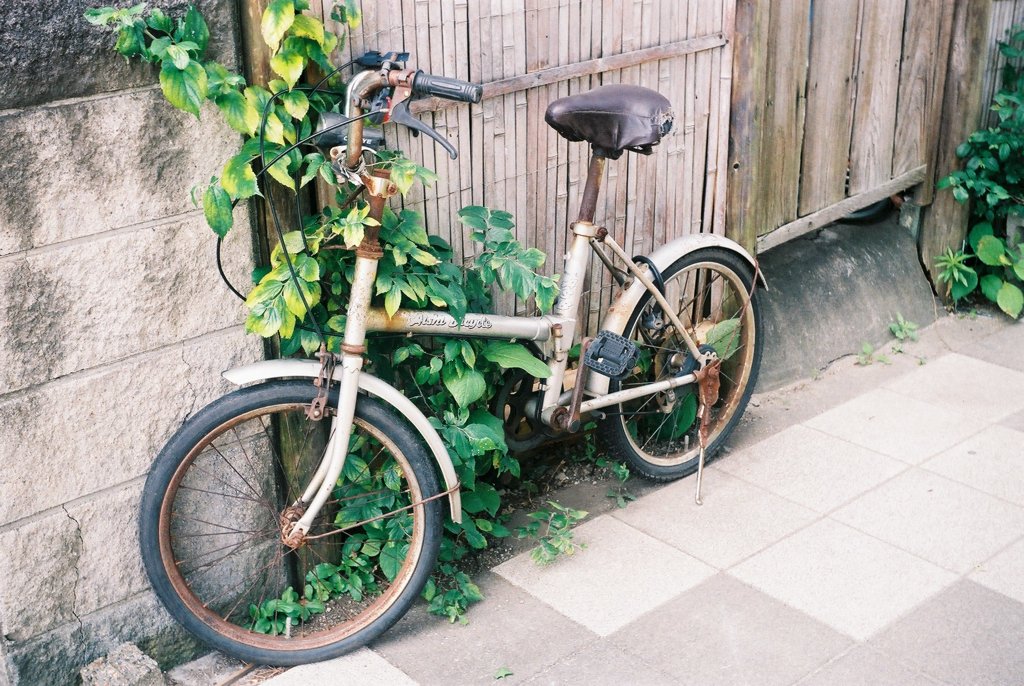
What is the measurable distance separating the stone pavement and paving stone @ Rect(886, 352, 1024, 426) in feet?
0.07

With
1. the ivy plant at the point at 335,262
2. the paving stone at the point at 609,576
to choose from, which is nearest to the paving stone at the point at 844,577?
the paving stone at the point at 609,576

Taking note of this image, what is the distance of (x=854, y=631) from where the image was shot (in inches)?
157

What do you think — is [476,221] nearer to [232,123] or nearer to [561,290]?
[561,290]

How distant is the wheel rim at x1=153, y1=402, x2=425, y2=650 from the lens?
3859mm

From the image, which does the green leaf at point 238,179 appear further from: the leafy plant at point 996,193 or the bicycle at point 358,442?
the leafy plant at point 996,193

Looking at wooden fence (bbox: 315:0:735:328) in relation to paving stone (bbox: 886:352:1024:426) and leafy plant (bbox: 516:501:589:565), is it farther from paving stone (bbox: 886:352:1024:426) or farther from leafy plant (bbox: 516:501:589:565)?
paving stone (bbox: 886:352:1024:426)

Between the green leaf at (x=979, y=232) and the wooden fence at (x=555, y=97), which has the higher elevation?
the wooden fence at (x=555, y=97)

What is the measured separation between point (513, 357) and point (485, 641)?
3.30 feet

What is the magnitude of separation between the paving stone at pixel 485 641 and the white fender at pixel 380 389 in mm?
402

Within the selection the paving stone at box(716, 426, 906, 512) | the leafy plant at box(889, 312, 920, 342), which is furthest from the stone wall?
the leafy plant at box(889, 312, 920, 342)

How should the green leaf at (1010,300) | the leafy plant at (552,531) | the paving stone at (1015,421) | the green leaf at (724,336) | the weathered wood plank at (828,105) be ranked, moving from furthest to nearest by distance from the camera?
the green leaf at (1010,300)
the weathered wood plank at (828,105)
the paving stone at (1015,421)
the green leaf at (724,336)
the leafy plant at (552,531)

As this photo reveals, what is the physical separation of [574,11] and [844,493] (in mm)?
2292

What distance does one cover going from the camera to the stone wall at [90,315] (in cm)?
326

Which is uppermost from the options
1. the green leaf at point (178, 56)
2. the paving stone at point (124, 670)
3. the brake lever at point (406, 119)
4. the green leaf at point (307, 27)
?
the green leaf at point (307, 27)
